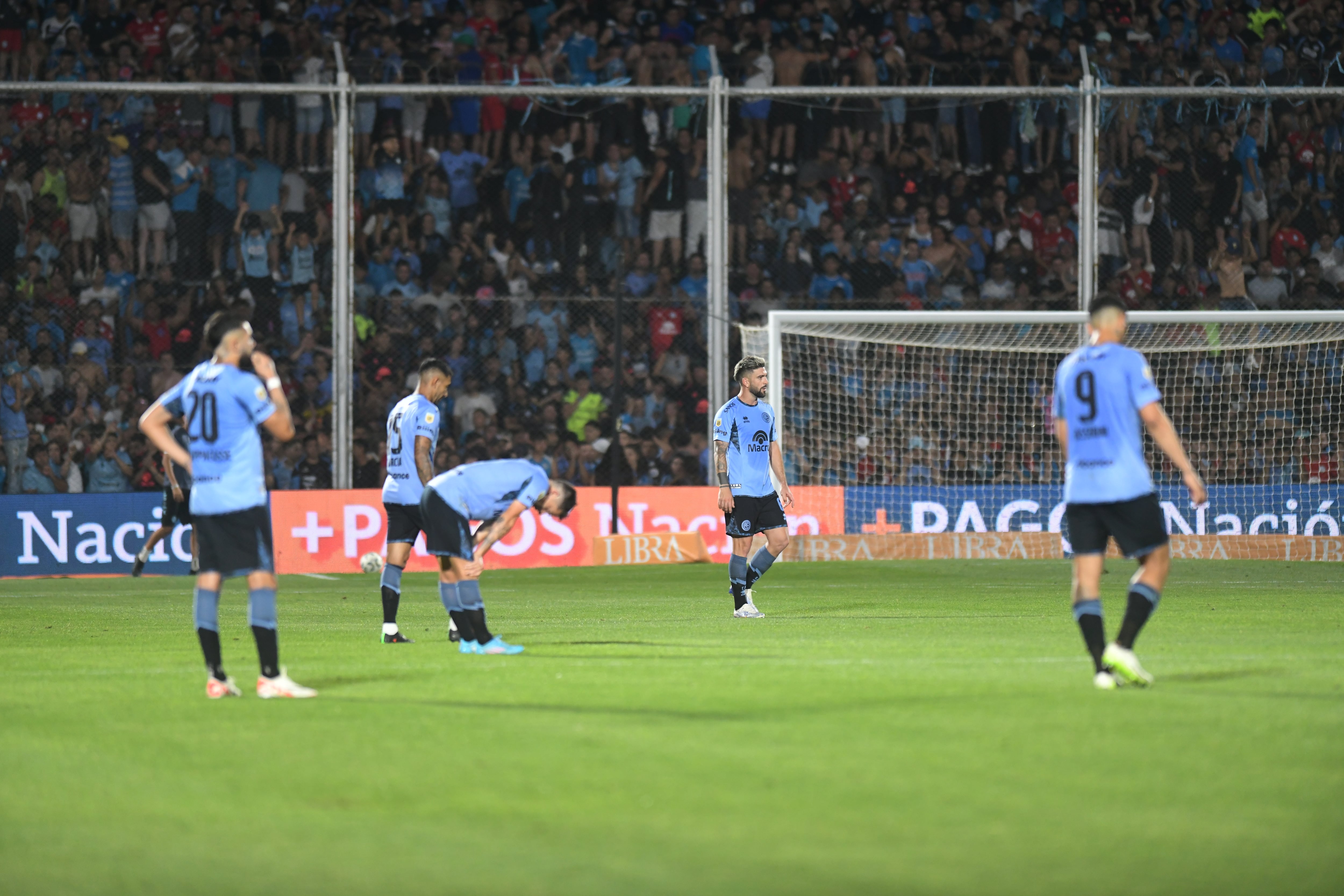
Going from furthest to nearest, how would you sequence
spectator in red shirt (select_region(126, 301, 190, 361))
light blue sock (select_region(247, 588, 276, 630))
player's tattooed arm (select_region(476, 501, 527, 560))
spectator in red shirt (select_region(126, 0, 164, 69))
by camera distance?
spectator in red shirt (select_region(126, 0, 164, 69)), spectator in red shirt (select_region(126, 301, 190, 361)), player's tattooed arm (select_region(476, 501, 527, 560)), light blue sock (select_region(247, 588, 276, 630))

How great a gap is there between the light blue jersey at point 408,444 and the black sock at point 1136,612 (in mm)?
5411

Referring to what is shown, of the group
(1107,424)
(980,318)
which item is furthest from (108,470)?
(1107,424)

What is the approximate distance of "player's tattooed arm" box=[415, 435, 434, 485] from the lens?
38.4ft

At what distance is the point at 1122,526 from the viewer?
325 inches

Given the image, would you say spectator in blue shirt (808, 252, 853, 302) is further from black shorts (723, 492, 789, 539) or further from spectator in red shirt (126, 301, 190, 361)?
black shorts (723, 492, 789, 539)

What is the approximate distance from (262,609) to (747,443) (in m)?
6.40

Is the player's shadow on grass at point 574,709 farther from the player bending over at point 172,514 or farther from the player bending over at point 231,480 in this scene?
the player bending over at point 172,514

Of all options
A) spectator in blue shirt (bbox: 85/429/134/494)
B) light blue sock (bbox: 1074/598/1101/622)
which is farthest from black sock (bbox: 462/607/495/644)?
spectator in blue shirt (bbox: 85/429/134/494)

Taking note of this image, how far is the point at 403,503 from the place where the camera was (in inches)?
469

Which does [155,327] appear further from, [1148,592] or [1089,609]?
[1148,592]

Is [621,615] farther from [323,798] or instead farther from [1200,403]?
[1200,403]

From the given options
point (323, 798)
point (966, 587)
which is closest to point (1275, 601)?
point (966, 587)

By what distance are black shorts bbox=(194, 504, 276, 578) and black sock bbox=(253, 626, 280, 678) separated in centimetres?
31

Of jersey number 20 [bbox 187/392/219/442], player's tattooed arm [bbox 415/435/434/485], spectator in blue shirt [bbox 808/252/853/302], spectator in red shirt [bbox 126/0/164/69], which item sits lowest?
player's tattooed arm [bbox 415/435/434/485]
